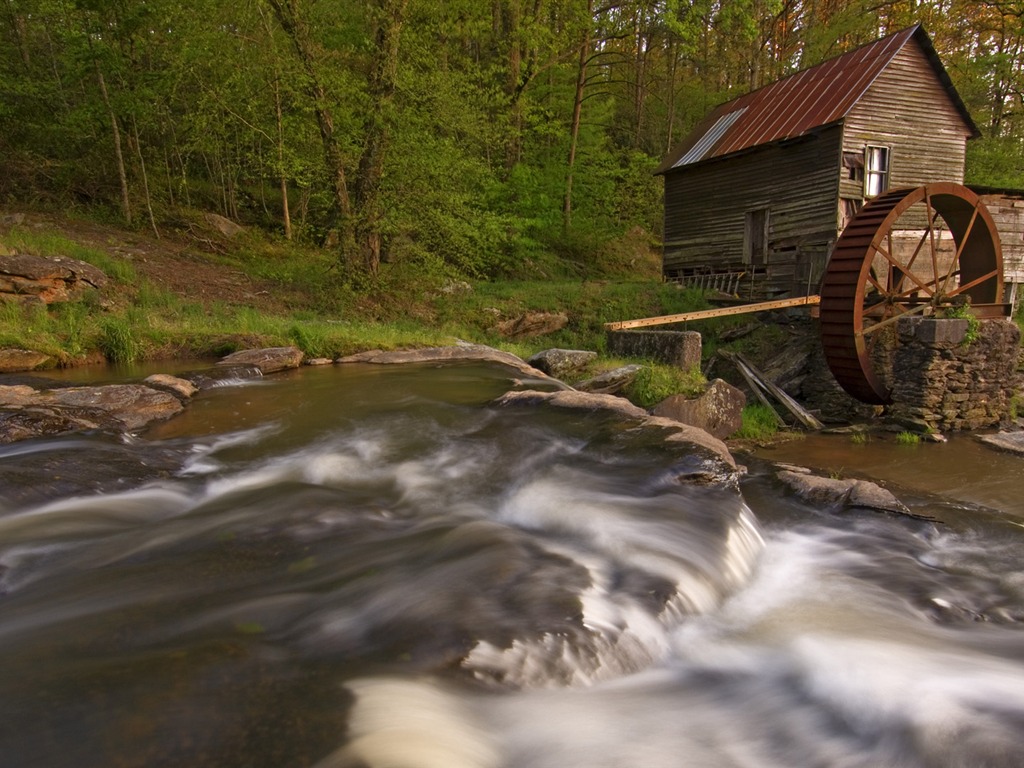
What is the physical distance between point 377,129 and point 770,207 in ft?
35.3

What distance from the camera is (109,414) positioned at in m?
5.60

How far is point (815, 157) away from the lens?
16078 millimetres

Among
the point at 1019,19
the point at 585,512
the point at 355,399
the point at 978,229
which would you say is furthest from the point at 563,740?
the point at 1019,19

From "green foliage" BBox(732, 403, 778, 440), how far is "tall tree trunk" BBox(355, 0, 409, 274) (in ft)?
27.9

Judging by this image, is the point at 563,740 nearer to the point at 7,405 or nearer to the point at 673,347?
the point at 7,405

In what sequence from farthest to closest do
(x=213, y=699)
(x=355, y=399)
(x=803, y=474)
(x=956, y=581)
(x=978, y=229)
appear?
(x=978, y=229)
(x=355, y=399)
(x=803, y=474)
(x=956, y=581)
(x=213, y=699)

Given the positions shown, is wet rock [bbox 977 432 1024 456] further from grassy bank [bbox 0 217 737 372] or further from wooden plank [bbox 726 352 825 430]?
grassy bank [bbox 0 217 737 372]

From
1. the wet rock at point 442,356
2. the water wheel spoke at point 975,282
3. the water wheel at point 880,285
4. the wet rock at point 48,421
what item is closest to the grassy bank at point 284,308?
the wet rock at point 442,356

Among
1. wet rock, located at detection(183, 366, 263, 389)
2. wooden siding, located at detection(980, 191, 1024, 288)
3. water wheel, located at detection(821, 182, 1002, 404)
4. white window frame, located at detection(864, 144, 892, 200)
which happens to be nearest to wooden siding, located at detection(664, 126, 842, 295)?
white window frame, located at detection(864, 144, 892, 200)

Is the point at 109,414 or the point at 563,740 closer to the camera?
the point at 563,740

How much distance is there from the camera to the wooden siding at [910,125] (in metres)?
15.8

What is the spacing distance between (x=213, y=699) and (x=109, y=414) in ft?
14.5

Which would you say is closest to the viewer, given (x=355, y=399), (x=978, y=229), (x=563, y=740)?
(x=563, y=740)

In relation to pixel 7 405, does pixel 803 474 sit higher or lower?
lower
